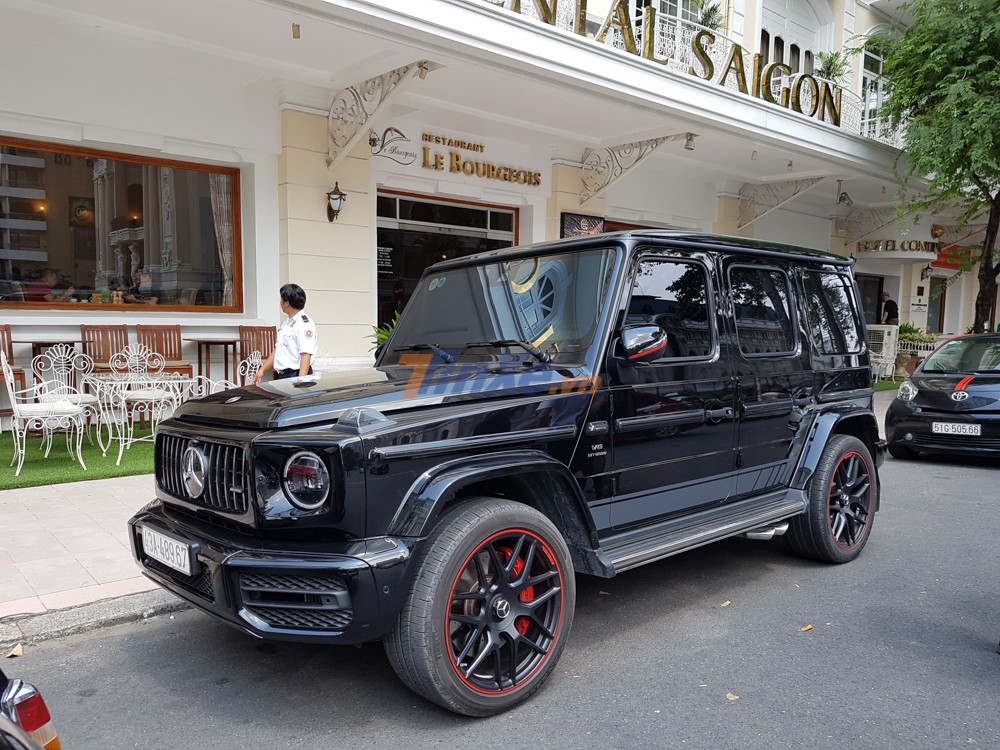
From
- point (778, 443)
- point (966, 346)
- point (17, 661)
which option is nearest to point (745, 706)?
point (778, 443)

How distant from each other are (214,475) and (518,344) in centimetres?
154

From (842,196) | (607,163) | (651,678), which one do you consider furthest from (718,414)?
(842,196)

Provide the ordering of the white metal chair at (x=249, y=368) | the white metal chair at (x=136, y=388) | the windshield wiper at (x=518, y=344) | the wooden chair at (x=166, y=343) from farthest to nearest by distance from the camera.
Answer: the white metal chair at (x=249, y=368) < the wooden chair at (x=166, y=343) < the white metal chair at (x=136, y=388) < the windshield wiper at (x=518, y=344)

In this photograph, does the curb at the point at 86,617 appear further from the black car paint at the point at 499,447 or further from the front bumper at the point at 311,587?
the front bumper at the point at 311,587

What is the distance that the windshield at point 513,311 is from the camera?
3.57 m

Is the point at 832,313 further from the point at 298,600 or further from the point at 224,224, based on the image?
the point at 224,224

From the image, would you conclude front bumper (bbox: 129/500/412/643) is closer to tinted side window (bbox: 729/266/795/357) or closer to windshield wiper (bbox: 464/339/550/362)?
windshield wiper (bbox: 464/339/550/362)

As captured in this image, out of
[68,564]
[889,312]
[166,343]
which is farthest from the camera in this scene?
A: [889,312]

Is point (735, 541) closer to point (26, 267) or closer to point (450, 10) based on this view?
point (450, 10)

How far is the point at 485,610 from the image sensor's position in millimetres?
2908

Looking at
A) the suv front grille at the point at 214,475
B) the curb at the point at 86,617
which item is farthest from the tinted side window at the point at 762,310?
the curb at the point at 86,617

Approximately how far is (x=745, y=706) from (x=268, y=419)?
2286 mm

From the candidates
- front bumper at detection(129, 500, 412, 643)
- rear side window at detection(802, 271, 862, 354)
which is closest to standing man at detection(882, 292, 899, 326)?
rear side window at detection(802, 271, 862, 354)

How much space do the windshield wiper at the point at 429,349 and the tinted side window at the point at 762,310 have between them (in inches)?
65.9
